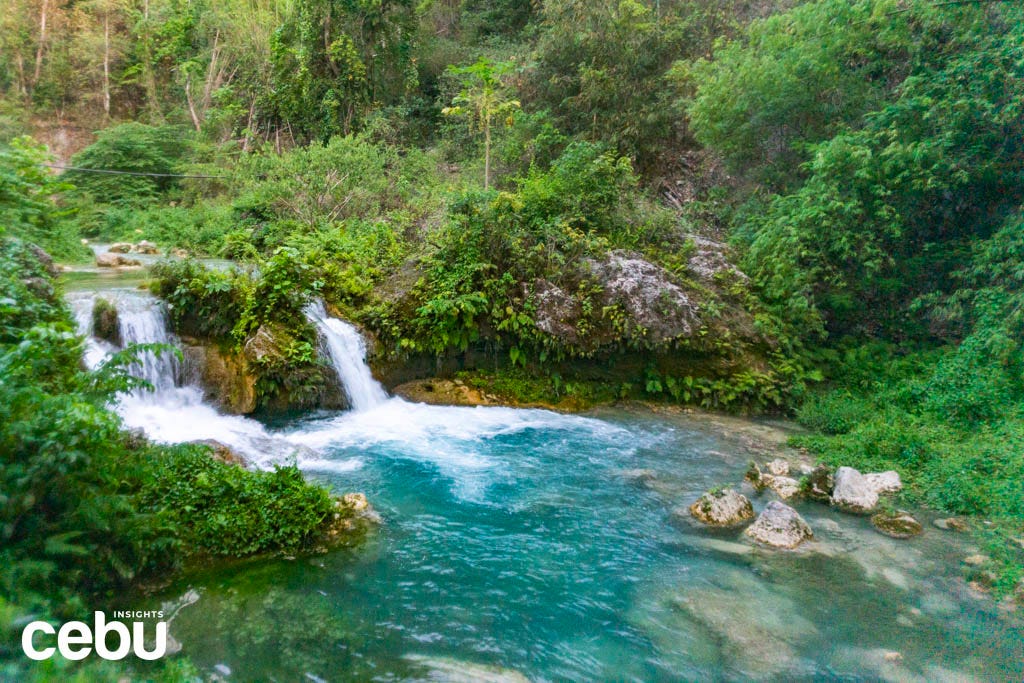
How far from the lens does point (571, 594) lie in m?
4.97

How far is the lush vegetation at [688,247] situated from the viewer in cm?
772

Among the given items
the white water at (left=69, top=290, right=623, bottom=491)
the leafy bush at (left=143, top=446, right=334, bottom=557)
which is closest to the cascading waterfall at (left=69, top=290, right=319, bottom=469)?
the white water at (left=69, top=290, right=623, bottom=491)

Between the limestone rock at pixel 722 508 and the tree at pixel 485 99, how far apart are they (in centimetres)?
922

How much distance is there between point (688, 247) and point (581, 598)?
28.3ft

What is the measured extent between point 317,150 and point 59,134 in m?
20.5

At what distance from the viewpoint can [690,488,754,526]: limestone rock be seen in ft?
20.3

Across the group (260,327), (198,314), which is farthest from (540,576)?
(198,314)

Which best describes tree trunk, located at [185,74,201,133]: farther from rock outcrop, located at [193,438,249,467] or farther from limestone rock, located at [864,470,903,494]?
limestone rock, located at [864,470,903,494]

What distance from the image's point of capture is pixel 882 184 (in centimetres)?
1005

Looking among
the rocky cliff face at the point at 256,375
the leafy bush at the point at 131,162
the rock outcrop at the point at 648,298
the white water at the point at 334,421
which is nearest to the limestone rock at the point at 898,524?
the white water at the point at 334,421

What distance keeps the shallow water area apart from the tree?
29.2ft

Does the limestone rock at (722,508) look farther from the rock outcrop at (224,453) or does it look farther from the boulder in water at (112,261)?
the boulder in water at (112,261)

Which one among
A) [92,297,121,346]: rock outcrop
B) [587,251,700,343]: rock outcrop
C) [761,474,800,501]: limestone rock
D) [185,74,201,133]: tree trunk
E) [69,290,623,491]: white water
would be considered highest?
[185,74,201,133]: tree trunk

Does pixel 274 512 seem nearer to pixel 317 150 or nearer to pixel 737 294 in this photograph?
pixel 737 294
